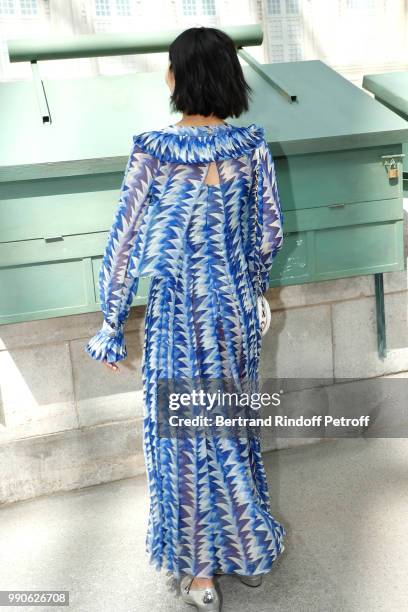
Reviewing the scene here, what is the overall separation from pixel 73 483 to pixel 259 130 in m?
1.83

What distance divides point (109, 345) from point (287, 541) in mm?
1063

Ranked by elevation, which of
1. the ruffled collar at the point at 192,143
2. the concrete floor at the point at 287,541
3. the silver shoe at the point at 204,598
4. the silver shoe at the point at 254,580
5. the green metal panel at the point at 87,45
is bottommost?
the concrete floor at the point at 287,541

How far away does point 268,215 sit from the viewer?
212 cm

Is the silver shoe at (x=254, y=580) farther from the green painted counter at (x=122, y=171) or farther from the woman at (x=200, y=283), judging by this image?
the green painted counter at (x=122, y=171)

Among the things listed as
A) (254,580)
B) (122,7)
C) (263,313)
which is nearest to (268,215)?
(263,313)

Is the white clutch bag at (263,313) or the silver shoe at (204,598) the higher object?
the white clutch bag at (263,313)

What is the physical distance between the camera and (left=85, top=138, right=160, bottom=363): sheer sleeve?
192 centimetres

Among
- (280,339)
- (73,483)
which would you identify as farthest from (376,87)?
(73,483)

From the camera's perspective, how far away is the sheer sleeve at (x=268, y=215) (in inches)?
81.0

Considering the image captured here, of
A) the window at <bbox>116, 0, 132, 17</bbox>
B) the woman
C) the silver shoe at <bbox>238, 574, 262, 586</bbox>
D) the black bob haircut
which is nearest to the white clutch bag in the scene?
the woman

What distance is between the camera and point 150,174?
6.33 ft

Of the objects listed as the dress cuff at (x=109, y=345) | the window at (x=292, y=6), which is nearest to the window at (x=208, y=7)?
the window at (x=292, y=6)

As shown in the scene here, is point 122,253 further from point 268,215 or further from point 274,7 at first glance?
point 274,7

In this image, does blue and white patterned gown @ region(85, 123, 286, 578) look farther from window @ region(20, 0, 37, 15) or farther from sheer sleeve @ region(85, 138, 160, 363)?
window @ region(20, 0, 37, 15)
